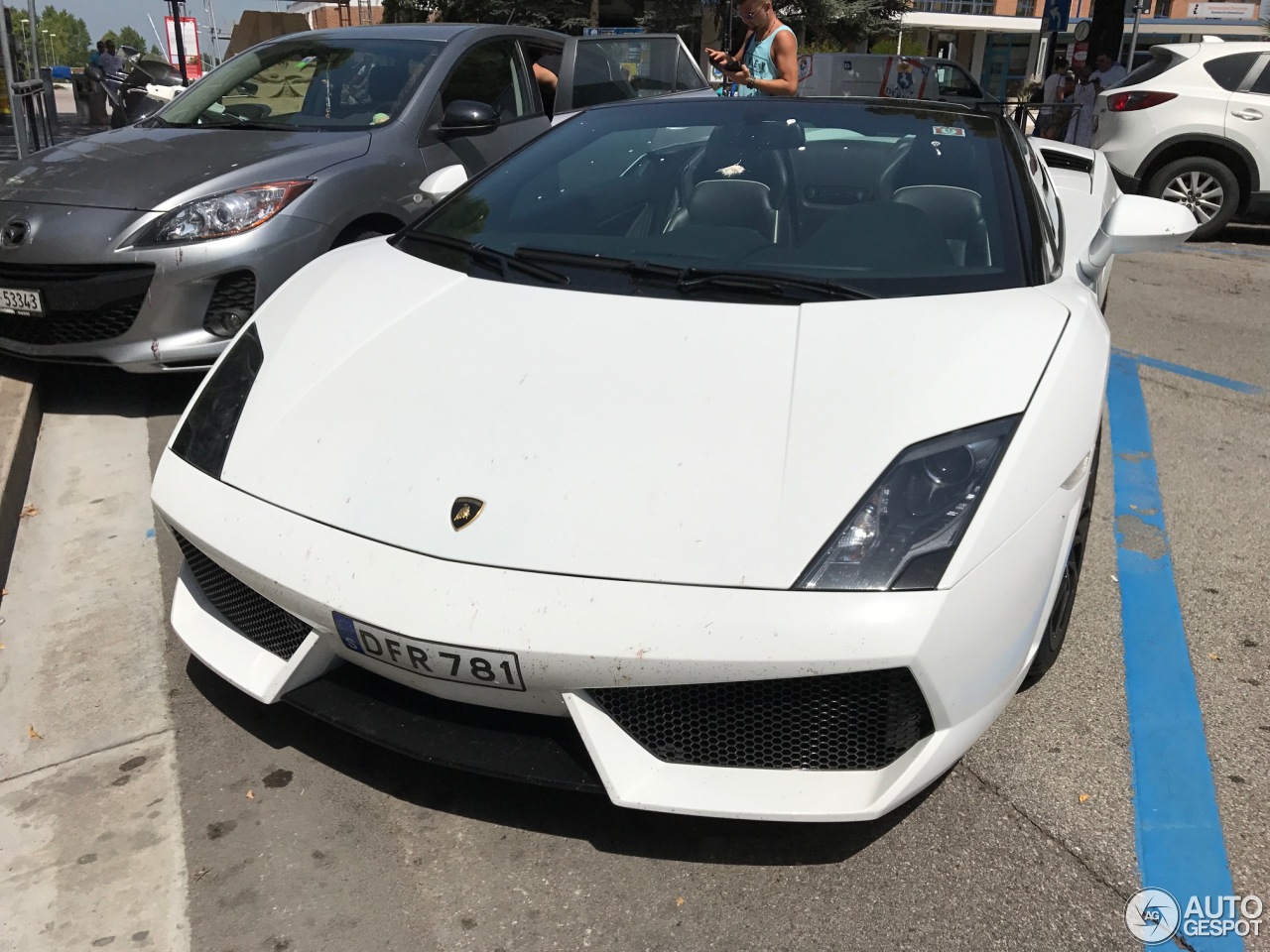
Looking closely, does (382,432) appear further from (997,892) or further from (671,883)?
(997,892)

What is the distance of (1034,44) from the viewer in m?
51.1

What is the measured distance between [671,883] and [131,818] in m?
1.13

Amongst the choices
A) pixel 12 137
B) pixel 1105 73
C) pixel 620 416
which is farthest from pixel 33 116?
pixel 1105 73

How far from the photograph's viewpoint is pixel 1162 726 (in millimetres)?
2555

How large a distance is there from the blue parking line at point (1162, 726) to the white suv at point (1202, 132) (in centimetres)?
613

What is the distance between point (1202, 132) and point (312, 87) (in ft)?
23.4

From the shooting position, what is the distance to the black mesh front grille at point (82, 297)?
4.25 metres

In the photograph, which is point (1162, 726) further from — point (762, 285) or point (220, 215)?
point (220, 215)

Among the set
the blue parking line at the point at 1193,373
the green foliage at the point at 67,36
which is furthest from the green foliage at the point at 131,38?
the blue parking line at the point at 1193,373

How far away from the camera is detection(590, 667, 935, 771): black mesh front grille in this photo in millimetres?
1887

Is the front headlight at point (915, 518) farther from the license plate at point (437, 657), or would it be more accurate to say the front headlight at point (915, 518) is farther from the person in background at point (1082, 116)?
the person in background at point (1082, 116)

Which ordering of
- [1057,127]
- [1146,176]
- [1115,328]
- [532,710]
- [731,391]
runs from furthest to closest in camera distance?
[1057,127] → [1146,176] → [1115,328] → [731,391] → [532,710]

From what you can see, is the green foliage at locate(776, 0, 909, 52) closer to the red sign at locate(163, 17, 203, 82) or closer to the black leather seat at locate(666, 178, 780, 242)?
the red sign at locate(163, 17, 203, 82)

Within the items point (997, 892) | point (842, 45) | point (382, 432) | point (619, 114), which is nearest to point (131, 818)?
point (382, 432)
